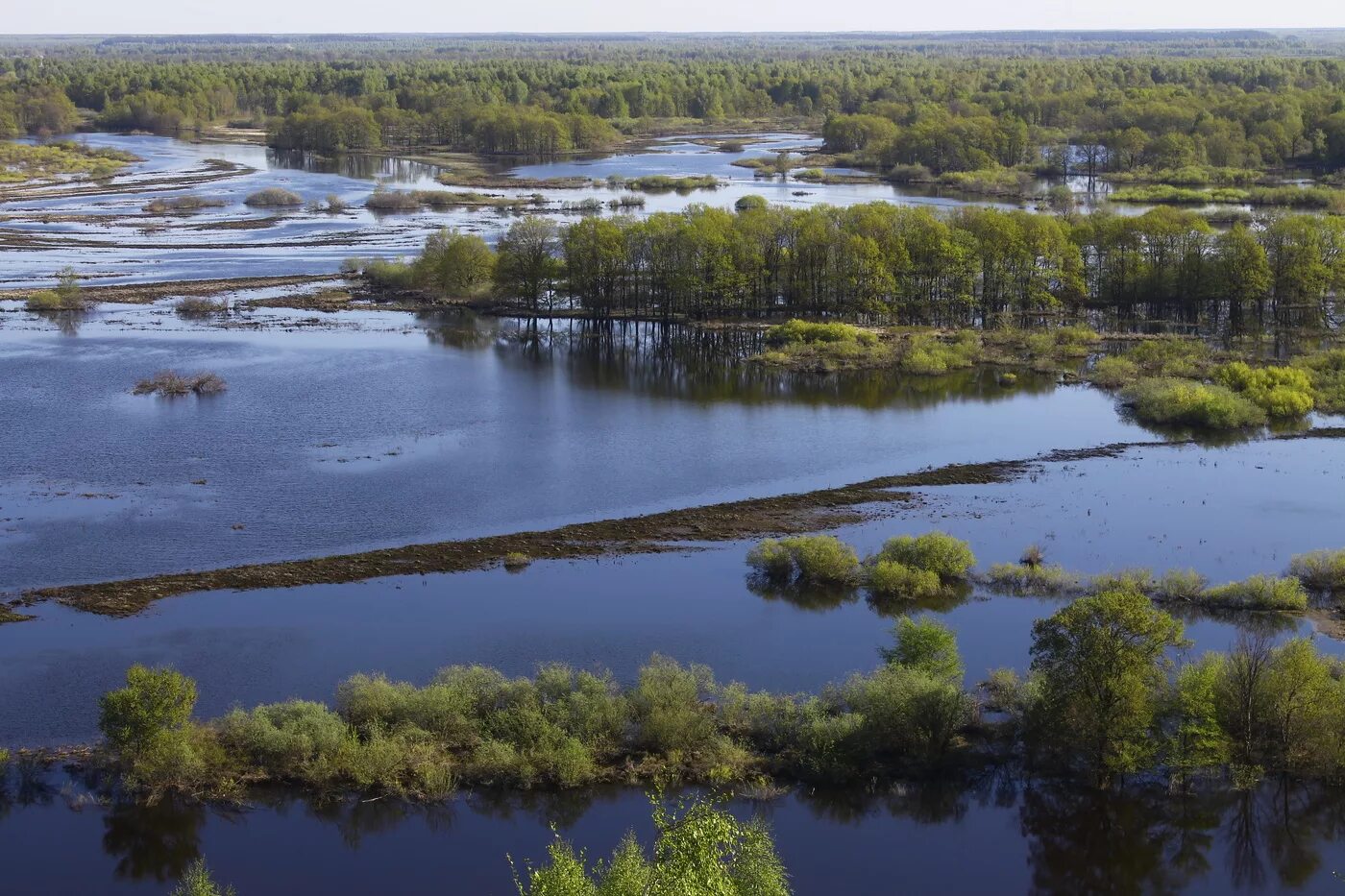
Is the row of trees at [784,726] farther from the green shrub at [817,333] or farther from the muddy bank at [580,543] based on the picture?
the green shrub at [817,333]

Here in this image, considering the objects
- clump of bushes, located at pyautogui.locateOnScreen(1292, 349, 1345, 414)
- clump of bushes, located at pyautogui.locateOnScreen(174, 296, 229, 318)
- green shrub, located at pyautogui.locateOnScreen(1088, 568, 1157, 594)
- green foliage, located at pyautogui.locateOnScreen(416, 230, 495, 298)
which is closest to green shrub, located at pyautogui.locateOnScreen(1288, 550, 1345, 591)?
green shrub, located at pyautogui.locateOnScreen(1088, 568, 1157, 594)

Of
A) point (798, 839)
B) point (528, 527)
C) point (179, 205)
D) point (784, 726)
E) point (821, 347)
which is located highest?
point (179, 205)

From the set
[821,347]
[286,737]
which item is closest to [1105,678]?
[286,737]

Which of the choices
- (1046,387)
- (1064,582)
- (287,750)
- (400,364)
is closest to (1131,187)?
(1046,387)

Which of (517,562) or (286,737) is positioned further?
(517,562)

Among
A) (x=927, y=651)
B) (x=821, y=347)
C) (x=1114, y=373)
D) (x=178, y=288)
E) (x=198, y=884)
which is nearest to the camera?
(x=198, y=884)

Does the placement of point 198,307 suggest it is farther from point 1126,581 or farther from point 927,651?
point 927,651

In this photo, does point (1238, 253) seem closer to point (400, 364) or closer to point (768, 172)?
point (400, 364)
